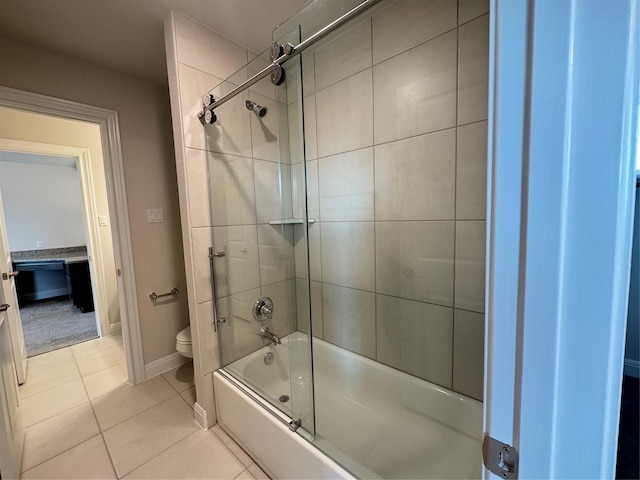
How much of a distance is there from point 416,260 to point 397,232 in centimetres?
19

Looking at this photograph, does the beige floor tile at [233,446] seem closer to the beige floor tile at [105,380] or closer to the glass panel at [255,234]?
the glass panel at [255,234]

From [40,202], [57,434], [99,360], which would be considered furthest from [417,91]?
[40,202]

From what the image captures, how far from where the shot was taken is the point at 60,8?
1393mm

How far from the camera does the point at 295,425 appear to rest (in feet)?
3.99

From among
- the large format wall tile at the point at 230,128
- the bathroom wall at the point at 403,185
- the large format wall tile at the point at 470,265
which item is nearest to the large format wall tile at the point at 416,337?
the bathroom wall at the point at 403,185

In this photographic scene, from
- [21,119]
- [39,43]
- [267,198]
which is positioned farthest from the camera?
[21,119]

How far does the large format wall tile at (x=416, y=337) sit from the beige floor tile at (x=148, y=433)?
1326 millimetres

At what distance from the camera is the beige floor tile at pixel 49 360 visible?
2.35 metres

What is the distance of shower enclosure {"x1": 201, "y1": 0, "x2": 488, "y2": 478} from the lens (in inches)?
48.0

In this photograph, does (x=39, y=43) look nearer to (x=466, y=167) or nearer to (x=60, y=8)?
(x=60, y=8)

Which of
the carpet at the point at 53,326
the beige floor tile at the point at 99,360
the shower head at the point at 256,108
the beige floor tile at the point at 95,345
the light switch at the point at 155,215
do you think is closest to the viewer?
the shower head at the point at 256,108

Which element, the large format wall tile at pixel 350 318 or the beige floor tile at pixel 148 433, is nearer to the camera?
the beige floor tile at pixel 148 433

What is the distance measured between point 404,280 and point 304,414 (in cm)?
86

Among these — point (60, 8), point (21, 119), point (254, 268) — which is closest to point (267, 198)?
point (254, 268)
